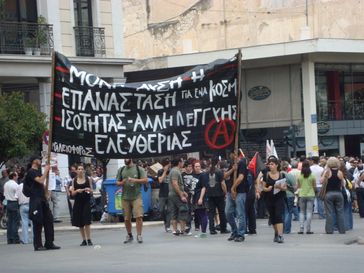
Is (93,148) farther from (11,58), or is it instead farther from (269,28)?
(269,28)

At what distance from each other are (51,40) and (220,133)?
1697 centimetres

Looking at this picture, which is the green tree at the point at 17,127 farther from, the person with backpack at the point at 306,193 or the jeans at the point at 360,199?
the person with backpack at the point at 306,193

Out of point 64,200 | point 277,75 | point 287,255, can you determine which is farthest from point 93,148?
point 277,75

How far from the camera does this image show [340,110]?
42.8 metres

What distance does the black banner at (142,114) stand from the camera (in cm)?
1616

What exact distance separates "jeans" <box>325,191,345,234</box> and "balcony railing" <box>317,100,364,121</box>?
75.4ft

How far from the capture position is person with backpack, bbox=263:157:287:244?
1712 centimetres

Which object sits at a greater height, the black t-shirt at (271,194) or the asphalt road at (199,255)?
the black t-shirt at (271,194)

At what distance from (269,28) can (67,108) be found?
34.5 m

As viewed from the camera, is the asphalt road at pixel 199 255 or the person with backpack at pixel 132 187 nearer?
the asphalt road at pixel 199 255

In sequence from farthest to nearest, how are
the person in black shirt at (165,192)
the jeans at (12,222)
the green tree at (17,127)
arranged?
1. the green tree at (17,127)
2. the person in black shirt at (165,192)
3. the jeans at (12,222)

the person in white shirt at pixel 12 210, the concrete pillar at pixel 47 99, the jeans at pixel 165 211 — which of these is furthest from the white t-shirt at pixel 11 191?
the concrete pillar at pixel 47 99

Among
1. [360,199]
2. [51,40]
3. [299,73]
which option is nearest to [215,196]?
[360,199]

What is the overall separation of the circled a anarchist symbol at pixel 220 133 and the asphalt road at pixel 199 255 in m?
1.84
